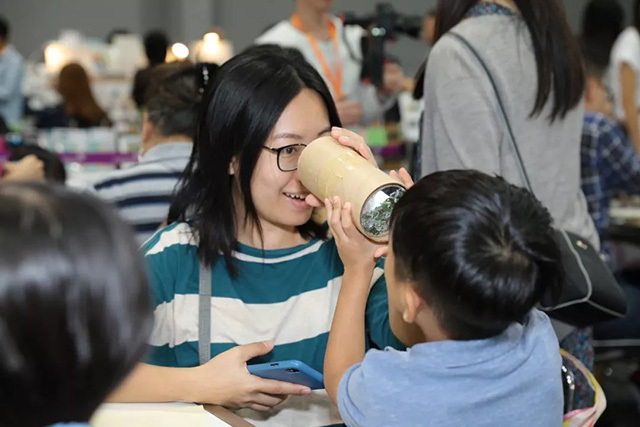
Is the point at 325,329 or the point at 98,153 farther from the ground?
the point at 325,329

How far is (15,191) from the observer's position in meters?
0.75

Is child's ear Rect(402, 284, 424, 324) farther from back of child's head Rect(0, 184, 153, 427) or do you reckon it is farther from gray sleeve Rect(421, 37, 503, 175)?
gray sleeve Rect(421, 37, 503, 175)

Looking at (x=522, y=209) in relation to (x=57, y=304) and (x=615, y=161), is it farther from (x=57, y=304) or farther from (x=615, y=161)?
(x=615, y=161)

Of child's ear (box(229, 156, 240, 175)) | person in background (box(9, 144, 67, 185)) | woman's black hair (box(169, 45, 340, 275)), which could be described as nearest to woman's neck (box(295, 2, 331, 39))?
person in background (box(9, 144, 67, 185))

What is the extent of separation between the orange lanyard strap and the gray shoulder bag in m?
1.85

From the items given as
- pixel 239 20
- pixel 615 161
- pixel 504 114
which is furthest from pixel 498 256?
pixel 239 20

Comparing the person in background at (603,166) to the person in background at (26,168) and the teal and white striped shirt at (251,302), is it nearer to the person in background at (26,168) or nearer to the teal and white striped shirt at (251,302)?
the teal and white striped shirt at (251,302)

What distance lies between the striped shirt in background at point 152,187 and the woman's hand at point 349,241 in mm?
1208

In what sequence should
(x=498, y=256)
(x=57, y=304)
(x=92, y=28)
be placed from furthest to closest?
(x=92, y=28)
(x=498, y=256)
(x=57, y=304)

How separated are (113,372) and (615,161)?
2633mm

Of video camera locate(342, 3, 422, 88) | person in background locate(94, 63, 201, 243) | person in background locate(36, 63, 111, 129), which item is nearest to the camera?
person in background locate(94, 63, 201, 243)

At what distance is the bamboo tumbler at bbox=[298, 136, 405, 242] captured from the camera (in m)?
1.43

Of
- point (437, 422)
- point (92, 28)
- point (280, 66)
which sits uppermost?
point (280, 66)

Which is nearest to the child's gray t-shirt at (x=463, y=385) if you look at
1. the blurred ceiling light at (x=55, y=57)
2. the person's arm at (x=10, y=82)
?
the blurred ceiling light at (x=55, y=57)
